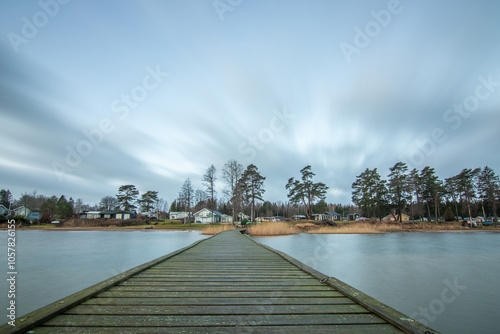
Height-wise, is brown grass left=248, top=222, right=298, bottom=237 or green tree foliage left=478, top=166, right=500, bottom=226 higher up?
green tree foliage left=478, top=166, right=500, bottom=226

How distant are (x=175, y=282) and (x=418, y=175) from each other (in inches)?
1909

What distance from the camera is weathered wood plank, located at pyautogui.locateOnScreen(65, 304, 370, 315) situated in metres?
2.63

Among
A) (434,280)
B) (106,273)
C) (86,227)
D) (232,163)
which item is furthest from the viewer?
(86,227)

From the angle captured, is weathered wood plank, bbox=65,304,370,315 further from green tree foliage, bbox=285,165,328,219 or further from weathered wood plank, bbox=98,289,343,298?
green tree foliage, bbox=285,165,328,219

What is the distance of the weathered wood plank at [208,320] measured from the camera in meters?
2.34

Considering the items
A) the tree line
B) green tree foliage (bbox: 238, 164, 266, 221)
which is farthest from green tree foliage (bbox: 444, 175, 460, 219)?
green tree foliage (bbox: 238, 164, 266, 221)

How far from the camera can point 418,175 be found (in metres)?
42.7

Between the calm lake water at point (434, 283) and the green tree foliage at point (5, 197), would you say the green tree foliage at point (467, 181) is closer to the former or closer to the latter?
the calm lake water at point (434, 283)

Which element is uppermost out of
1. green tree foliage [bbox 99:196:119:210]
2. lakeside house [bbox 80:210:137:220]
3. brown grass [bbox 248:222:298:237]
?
green tree foliage [bbox 99:196:119:210]

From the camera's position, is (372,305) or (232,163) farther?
(232,163)

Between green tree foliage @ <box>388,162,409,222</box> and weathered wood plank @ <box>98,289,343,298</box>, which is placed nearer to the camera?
weathered wood plank @ <box>98,289,343,298</box>

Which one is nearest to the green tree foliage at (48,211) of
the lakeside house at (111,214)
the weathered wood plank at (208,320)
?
the lakeside house at (111,214)

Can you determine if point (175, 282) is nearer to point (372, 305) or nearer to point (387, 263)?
point (372, 305)

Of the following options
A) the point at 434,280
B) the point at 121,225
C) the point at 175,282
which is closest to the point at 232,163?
the point at 121,225
